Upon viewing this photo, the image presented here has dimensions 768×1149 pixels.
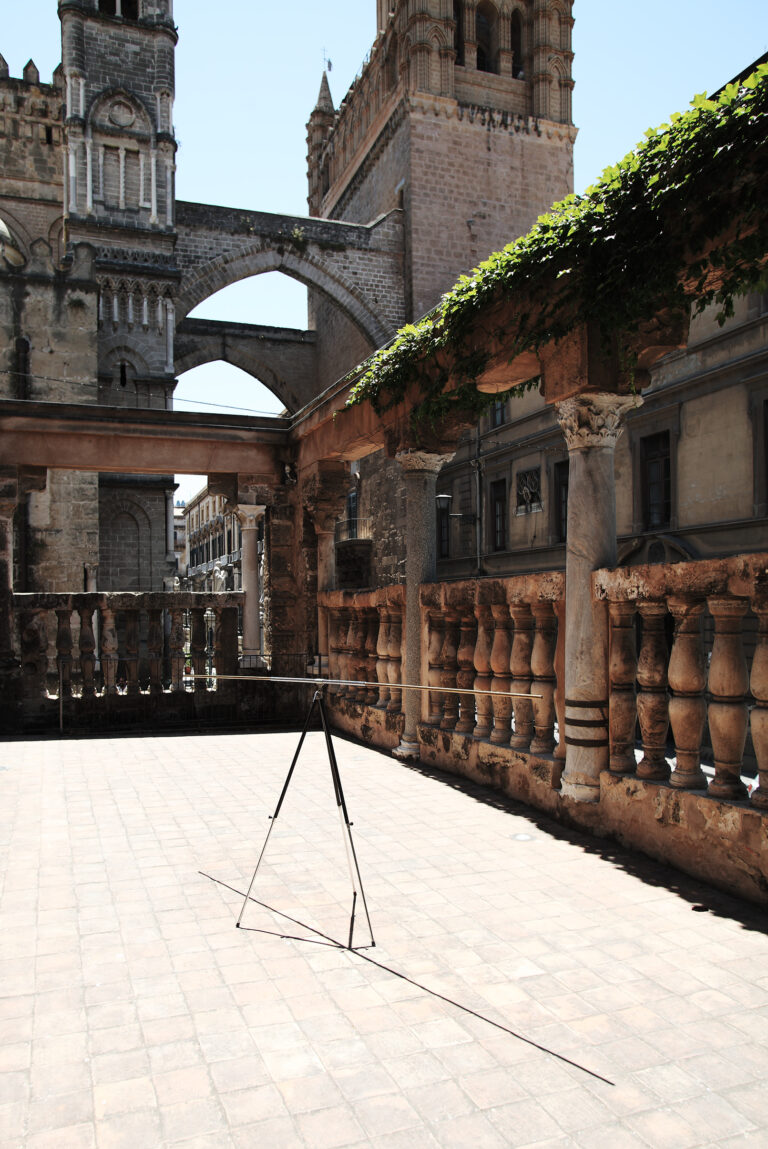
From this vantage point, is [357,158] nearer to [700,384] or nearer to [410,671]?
[700,384]

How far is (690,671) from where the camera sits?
3.72 metres

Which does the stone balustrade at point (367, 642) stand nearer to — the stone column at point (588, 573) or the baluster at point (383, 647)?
the baluster at point (383, 647)

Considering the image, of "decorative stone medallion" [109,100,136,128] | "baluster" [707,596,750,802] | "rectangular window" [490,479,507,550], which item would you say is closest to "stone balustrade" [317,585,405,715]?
"baluster" [707,596,750,802]

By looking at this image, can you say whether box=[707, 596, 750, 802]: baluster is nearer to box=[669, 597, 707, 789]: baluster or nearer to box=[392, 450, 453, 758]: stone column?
box=[669, 597, 707, 789]: baluster

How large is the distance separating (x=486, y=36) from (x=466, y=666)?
108 ft

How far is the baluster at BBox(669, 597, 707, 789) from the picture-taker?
3723mm

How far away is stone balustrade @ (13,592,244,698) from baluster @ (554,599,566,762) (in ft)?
14.7

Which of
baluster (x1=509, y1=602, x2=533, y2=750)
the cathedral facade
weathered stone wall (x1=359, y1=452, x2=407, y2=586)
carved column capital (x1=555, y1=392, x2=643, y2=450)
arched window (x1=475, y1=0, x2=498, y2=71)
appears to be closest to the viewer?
carved column capital (x1=555, y1=392, x2=643, y2=450)

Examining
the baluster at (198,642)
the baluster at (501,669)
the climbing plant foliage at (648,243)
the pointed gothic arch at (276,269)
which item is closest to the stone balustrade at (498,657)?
the baluster at (501,669)

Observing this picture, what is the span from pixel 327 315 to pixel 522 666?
33.4 metres

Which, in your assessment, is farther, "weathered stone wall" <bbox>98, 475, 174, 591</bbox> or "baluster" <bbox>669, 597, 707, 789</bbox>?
"weathered stone wall" <bbox>98, 475, 174, 591</bbox>

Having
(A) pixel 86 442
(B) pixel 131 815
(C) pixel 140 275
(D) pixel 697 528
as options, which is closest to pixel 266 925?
(B) pixel 131 815

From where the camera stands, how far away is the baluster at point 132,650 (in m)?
8.73

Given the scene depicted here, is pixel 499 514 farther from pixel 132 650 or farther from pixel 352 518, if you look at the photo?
pixel 132 650
